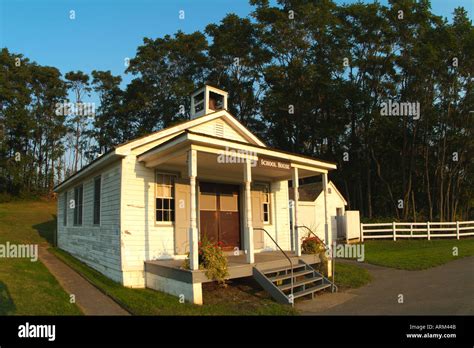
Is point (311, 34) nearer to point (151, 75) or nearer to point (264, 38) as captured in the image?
point (264, 38)

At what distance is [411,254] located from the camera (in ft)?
55.1

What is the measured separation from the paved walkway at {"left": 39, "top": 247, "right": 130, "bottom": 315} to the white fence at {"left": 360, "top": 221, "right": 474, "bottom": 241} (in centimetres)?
1652

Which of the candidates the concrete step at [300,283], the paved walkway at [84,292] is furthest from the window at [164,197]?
the concrete step at [300,283]

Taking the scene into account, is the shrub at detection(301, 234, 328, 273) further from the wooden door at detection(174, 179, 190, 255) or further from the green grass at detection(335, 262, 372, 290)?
the wooden door at detection(174, 179, 190, 255)

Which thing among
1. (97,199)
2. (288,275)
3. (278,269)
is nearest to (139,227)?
(97,199)

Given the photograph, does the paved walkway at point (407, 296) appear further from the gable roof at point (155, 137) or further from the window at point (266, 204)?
the gable roof at point (155, 137)

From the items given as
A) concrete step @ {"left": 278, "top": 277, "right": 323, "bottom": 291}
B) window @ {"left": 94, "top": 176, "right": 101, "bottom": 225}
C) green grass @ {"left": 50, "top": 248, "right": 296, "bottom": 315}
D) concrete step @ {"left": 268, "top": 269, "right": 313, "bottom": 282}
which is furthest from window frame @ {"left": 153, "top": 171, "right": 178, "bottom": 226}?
concrete step @ {"left": 278, "top": 277, "right": 323, "bottom": 291}

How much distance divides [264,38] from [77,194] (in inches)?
989

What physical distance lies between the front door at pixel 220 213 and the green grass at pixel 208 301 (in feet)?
7.11

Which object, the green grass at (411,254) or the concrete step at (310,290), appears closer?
the concrete step at (310,290)

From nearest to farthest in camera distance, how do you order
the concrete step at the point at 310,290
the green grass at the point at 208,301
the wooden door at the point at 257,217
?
the green grass at the point at 208,301, the concrete step at the point at 310,290, the wooden door at the point at 257,217

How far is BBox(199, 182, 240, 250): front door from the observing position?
40.5ft

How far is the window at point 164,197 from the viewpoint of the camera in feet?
36.7

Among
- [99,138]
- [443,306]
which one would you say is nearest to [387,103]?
[443,306]
